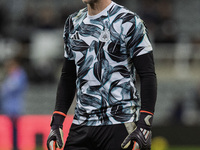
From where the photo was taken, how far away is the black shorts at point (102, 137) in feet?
11.4

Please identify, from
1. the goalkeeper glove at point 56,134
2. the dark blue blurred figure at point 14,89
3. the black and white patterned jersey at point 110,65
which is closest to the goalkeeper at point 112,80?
the black and white patterned jersey at point 110,65

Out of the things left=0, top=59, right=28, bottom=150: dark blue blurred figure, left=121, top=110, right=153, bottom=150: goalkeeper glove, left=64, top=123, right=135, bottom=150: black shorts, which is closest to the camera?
left=121, top=110, right=153, bottom=150: goalkeeper glove

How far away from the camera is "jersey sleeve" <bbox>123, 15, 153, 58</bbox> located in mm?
3424

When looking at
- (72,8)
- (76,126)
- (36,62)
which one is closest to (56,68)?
(36,62)

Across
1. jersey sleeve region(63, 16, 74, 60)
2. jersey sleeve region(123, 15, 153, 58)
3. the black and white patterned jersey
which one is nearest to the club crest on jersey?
the black and white patterned jersey

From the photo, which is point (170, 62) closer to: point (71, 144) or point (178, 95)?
point (178, 95)

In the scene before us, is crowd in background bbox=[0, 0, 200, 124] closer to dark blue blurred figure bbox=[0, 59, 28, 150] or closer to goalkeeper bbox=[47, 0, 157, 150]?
dark blue blurred figure bbox=[0, 59, 28, 150]

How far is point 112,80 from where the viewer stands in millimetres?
3492

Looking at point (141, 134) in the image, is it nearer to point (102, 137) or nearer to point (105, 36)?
point (102, 137)

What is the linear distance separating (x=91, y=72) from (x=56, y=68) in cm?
915

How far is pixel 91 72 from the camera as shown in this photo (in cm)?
354

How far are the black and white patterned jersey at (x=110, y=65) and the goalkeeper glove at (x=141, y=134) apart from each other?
127 millimetres

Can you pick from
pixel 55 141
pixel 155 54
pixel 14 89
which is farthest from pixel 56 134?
pixel 155 54

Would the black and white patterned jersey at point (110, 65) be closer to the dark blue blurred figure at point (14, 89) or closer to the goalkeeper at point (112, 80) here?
the goalkeeper at point (112, 80)
